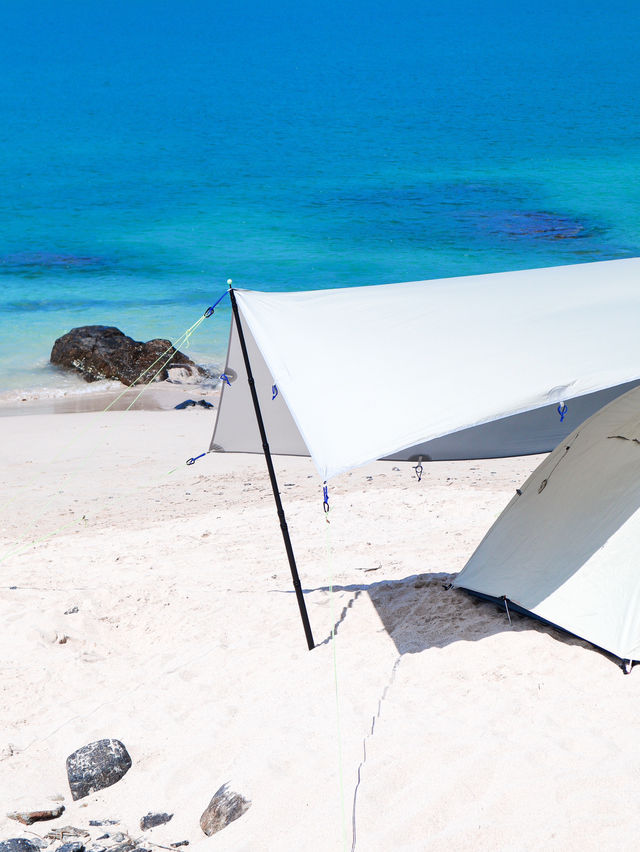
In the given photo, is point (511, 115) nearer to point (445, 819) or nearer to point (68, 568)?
point (68, 568)

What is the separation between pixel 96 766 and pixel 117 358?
10159mm

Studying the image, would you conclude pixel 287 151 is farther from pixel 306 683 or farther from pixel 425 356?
pixel 306 683

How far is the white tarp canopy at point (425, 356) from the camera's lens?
12.3 feet

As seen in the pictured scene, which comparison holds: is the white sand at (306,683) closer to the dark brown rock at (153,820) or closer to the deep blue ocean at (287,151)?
the dark brown rock at (153,820)

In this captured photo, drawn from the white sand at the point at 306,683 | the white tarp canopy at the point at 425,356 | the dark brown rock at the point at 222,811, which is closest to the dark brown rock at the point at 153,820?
the white sand at the point at 306,683

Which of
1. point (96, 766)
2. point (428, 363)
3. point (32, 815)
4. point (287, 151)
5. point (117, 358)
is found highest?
point (287, 151)

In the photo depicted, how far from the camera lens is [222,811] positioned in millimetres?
3334

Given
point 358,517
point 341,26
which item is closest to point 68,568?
point 358,517

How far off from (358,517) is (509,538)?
2165 millimetres

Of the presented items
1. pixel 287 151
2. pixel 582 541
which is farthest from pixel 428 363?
pixel 287 151

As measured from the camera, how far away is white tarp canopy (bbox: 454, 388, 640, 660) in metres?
4.15

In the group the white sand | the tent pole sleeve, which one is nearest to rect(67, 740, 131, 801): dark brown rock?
the white sand

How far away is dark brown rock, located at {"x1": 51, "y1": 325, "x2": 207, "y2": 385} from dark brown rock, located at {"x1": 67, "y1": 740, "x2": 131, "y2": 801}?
930cm

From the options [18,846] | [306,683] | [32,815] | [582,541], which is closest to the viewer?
[18,846]
